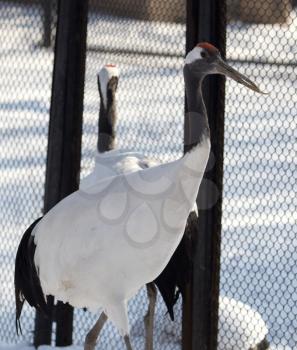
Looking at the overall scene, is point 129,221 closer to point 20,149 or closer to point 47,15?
point 47,15

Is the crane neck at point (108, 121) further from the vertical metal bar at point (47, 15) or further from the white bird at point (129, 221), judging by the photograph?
the white bird at point (129, 221)

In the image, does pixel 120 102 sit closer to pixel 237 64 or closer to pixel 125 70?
pixel 125 70

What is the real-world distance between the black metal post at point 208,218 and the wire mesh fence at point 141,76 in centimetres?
32

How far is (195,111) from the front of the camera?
3.44 metres

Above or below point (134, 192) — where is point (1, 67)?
above

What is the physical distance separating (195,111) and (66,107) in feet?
3.34

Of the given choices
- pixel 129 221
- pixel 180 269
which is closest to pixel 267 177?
pixel 180 269

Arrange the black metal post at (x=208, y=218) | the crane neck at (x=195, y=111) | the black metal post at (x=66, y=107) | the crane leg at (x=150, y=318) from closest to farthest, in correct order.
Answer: the crane neck at (x=195, y=111) → the black metal post at (x=208, y=218) → the crane leg at (x=150, y=318) → the black metal post at (x=66, y=107)

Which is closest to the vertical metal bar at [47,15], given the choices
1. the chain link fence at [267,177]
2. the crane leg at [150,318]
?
the chain link fence at [267,177]

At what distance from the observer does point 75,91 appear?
170 inches

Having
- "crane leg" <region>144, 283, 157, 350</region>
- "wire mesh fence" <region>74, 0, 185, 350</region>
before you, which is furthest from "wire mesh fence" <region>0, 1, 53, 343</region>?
"crane leg" <region>144, 283, 157, 350</region>

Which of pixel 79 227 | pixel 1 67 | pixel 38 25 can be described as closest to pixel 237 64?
pixel 79 227

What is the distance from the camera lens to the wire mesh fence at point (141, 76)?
13.7 feet

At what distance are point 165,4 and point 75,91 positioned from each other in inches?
21.8
